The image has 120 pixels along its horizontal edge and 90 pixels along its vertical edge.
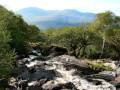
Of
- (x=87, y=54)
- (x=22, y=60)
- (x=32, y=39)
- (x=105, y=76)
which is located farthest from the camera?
(x=32, y=39)

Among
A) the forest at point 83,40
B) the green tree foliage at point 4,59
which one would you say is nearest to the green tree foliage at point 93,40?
the forest at point 83,40

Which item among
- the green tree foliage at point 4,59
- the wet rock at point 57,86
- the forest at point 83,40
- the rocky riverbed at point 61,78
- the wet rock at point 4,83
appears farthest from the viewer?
the forest at point 83,40

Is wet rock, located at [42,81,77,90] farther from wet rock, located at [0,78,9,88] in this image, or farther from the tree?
the tree

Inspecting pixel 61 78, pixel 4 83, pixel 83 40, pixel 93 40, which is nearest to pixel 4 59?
pixel 4 83

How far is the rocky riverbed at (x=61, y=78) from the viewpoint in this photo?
74.1 m

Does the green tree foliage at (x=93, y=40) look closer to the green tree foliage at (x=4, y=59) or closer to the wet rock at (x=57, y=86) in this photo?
the wet rock at (x=57, y=86)

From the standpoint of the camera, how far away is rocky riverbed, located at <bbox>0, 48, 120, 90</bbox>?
74062 millimetres

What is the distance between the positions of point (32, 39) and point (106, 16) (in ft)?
109

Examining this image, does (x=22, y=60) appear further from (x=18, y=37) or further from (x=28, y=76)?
(x=28, y=76)

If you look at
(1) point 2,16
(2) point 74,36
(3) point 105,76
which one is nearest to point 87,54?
(2) point 74,36

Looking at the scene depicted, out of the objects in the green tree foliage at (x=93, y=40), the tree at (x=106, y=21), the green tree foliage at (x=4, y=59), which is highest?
the green tree foliage at (x=4, y=59)

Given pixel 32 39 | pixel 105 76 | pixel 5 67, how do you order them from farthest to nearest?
pixel 32 39, pixel 105 76, pixel 5 67

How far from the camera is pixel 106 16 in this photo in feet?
500

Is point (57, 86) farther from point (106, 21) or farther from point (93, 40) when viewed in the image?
point (106, 21)
